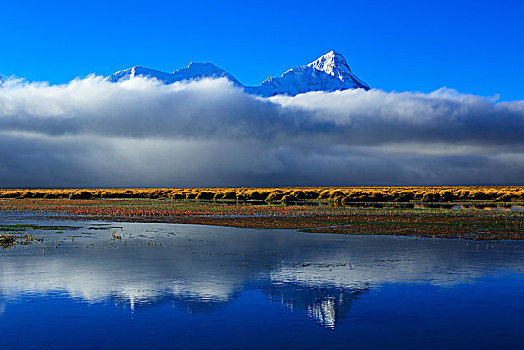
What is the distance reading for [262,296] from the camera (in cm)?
1775

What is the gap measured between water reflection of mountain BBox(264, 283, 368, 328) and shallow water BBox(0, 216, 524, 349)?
0.19 ft

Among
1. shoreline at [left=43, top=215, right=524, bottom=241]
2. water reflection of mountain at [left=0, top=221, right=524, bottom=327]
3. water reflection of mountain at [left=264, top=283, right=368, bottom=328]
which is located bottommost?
water reflection of mountain at [left=264, top=283, right=368, bottom=328]

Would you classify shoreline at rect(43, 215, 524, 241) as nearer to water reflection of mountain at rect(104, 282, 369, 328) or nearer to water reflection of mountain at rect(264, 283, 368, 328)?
water reflection of mountain at rect(264, 283, 368, 328)

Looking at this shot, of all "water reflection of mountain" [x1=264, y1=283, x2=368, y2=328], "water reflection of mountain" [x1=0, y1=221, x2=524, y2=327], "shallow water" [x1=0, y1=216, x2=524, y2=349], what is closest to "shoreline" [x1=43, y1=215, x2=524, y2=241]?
"water reflection of mountain" [x1=0, y1=221, x2=524, y2=327]

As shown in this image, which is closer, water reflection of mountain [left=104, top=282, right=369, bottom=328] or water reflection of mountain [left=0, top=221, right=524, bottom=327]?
water reflection of mountain [left=104, top=282, right=369, bottom=328]

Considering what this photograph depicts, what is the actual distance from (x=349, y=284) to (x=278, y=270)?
4110 millimetres

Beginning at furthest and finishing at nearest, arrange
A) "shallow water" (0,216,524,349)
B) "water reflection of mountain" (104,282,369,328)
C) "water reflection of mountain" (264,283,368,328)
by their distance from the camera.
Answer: "water reflection of mountain" (104,282,369,328)
"water reflection of mountain" (264,283,368,328)
"shallow water" (0,216,524,349)

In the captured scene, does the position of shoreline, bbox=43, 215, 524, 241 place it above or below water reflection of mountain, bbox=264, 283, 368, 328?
above

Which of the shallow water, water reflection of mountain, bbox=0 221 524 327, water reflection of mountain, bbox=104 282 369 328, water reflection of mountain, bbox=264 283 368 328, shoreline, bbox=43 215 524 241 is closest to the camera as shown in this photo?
the shallow water

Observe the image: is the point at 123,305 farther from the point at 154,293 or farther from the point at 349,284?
the point at 349,284

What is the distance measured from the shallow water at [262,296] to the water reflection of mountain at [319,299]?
0.19ft

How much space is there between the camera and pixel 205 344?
1272 centimetres

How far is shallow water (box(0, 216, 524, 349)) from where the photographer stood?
13.3 meters

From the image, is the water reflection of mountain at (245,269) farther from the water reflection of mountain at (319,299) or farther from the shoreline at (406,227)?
the shoreline at (406,227)
